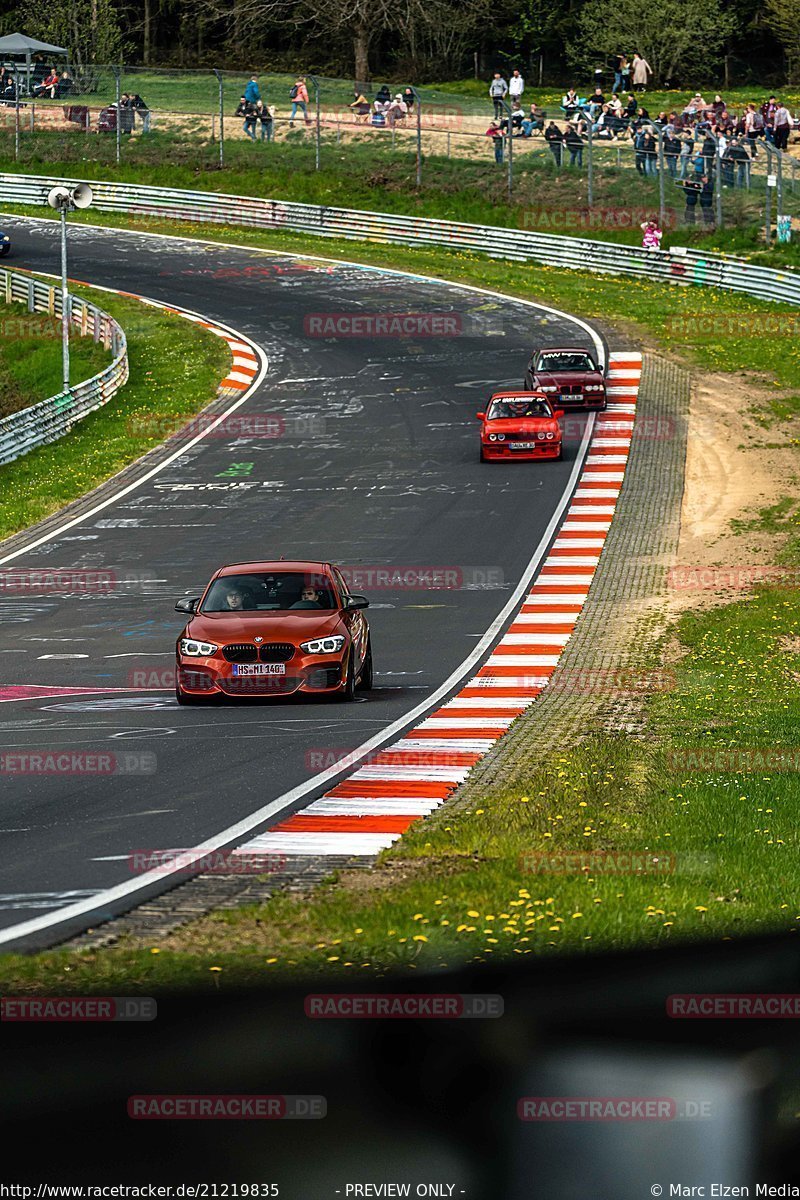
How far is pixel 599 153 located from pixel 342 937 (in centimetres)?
5208

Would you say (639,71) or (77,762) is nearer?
(77,762)

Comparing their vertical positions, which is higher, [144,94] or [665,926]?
[144,94]

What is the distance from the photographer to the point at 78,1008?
7.23 meters

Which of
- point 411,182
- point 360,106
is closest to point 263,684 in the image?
point 411,182

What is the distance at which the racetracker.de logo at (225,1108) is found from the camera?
625cm

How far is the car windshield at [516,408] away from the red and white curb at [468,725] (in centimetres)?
212

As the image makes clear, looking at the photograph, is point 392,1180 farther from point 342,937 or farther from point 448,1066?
point 342,937

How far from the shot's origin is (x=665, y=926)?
8.42 meters

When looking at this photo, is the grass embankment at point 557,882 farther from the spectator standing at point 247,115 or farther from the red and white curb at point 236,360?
the spectator standing at point 247,115

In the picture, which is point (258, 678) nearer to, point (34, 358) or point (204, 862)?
point (204, 862)

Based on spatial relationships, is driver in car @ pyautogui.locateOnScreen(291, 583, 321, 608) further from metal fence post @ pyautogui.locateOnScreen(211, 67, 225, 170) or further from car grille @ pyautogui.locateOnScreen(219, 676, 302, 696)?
metal fence post @ pyautogui.locateOnScreen(211, 67, 225, 170)

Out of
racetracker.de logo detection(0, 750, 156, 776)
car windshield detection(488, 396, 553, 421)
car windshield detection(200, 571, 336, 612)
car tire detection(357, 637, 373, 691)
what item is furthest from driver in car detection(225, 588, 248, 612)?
car windshield detection(488, 396, 553, 421)

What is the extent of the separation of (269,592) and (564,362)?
23217mm

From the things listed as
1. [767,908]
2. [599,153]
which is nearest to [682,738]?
[767,908]
